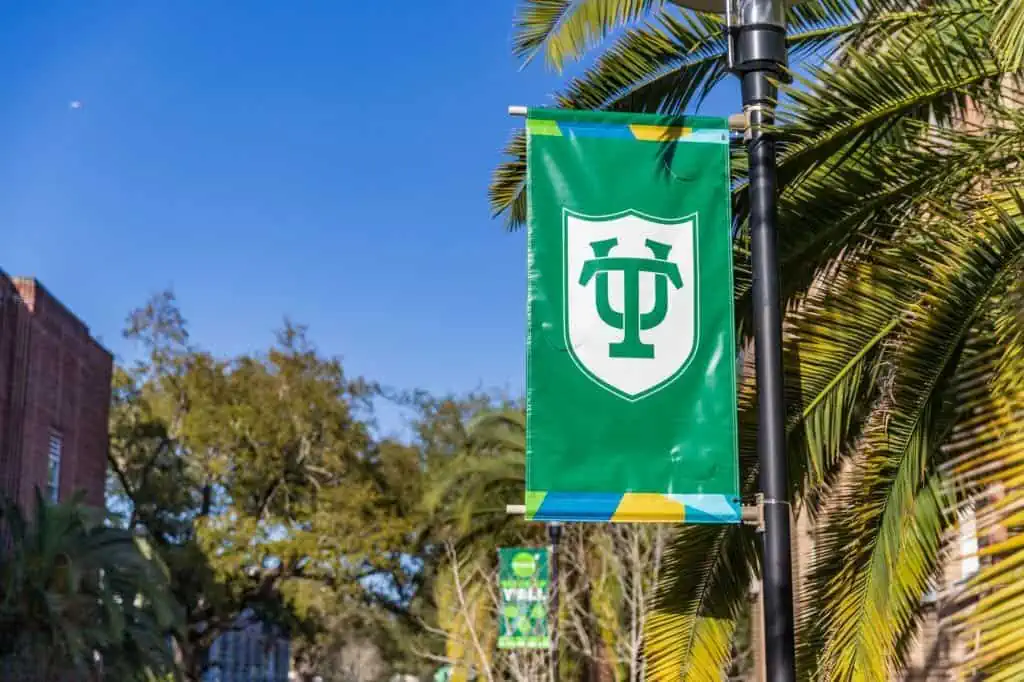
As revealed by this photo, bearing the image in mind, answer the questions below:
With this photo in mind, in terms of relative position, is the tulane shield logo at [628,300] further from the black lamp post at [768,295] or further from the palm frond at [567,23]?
the palm frond at [567,23]

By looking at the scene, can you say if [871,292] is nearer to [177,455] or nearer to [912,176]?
[912,176]

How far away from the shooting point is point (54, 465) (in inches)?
1347

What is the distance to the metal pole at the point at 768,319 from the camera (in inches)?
213

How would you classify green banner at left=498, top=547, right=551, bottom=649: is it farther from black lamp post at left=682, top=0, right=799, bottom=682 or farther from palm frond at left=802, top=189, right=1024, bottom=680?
A: black lamp post at left=682, top=0, right=799, bottom=682

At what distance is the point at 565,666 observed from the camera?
29594 millimetres

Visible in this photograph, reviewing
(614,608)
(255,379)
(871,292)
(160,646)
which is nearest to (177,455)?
(255,379)

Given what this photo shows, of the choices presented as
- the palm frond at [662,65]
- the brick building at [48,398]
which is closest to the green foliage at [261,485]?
the brick building at [48,398]

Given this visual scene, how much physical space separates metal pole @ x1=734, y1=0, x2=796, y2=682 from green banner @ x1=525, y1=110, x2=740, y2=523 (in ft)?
1.01

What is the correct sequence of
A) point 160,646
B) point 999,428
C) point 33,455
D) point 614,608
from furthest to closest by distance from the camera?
point 33,455, point 160,646, point 614,608, point 999,428

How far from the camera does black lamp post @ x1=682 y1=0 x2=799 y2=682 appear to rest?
17.7 ft

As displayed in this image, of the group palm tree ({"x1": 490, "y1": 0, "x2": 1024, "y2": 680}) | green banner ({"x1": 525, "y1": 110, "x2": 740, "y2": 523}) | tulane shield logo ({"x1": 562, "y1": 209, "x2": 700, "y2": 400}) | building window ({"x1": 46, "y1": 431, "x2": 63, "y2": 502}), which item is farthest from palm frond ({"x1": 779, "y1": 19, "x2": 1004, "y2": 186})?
building window ({"x1": 46, "y1": 431, "x2": 63, "y2": 502})

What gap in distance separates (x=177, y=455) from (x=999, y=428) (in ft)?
132

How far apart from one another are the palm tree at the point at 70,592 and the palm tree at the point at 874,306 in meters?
19.3

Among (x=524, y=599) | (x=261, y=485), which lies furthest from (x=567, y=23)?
(x=261, y=485)
